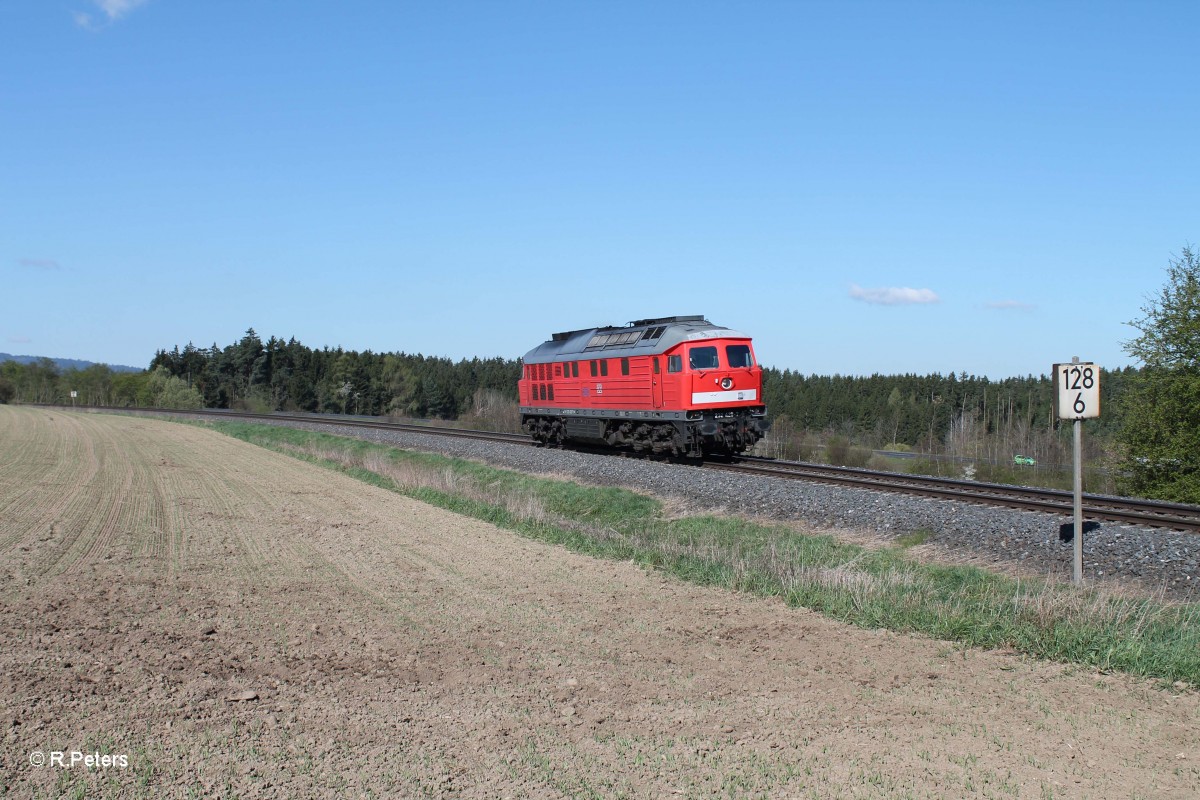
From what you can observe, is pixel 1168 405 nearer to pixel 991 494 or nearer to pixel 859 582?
pixel 991 494

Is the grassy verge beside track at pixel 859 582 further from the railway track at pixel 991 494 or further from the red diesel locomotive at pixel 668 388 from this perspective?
the red diesel locomotive at pixel 668 388

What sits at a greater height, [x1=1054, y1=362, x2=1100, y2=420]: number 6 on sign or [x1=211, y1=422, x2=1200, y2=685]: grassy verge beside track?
[x1=1054, y1=362, x2=1100, y2=420]: number 6 on sign

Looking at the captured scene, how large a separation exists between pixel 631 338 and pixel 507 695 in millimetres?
19864

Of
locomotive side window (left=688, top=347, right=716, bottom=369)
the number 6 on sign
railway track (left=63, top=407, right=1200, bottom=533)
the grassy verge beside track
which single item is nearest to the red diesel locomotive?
locomotive side window (left=688, top=347, right=716, bottom=369)

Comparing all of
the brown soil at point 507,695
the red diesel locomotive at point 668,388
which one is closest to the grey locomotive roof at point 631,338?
the red diesel locomotive at point 668,388

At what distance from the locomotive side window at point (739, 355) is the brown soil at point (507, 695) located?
12.9 m

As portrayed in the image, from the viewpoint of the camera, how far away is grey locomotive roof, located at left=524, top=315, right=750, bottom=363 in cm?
2389

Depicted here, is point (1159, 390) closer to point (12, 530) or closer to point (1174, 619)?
point (1174, 619)

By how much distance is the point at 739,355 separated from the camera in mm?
24266

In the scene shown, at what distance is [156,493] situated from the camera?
62.4 ft

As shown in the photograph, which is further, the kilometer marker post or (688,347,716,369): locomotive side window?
(688,347,716,369): locomotive side window

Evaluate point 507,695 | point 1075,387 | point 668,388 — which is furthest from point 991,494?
point 507,695

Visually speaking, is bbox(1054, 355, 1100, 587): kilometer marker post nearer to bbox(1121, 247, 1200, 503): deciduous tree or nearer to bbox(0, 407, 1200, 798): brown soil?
bbox(0, 407, 1200, 798): brown soil

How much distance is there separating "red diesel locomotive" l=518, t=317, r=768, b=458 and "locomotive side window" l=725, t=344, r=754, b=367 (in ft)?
0.09
